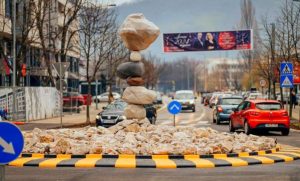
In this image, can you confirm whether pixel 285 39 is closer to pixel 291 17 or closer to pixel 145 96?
pixel 291 17

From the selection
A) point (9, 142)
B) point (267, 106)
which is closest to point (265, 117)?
point (267, 106)

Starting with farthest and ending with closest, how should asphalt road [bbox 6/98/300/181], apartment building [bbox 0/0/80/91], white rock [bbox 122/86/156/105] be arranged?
1. apartment building [bbox 0/0/80/91]
2. white rock [bbox 122/86/156/105]
3. asphalt road [bbox 6/98/300/181]

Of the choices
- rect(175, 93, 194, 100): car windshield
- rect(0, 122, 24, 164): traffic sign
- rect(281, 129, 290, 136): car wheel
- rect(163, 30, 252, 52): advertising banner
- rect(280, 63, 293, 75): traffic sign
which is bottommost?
rect(281, 129, 290, 136): car wheel

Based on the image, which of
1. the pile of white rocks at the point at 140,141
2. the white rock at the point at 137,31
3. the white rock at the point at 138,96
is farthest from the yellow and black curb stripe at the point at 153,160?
the white rock at the point at 137,31

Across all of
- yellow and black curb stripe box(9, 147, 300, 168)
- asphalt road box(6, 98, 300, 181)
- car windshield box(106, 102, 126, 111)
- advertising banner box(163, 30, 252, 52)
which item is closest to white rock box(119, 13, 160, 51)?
yellow and black curb stripe box(9, 147, 300, 168)

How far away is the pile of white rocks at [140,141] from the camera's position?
14.5 meters

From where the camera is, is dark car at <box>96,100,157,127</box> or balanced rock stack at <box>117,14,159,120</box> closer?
balanced rock stack at <box>117,14,159,120</box>

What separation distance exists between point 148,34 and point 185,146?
4.85 meters

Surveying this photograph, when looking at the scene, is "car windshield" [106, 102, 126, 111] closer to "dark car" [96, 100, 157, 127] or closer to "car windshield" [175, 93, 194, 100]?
"dark car" [96, 100, 157, 127]

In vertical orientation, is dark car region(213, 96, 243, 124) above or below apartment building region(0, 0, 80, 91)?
below

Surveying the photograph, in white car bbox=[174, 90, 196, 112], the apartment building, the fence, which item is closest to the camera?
the fence

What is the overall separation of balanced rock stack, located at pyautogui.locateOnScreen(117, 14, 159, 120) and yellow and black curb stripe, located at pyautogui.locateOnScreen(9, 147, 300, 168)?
13.9 ft

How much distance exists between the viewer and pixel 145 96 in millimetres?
18312

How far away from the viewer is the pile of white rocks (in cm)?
1452
